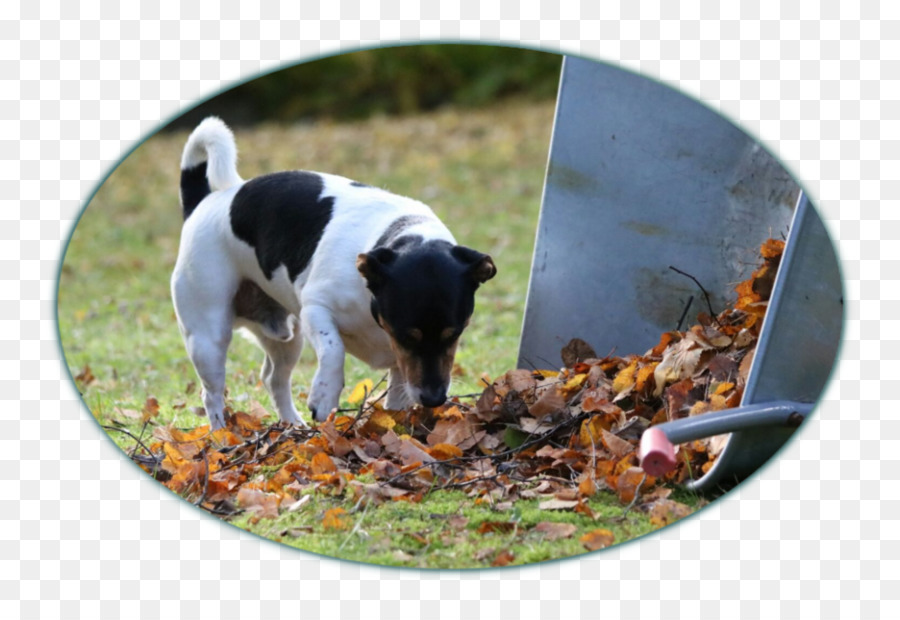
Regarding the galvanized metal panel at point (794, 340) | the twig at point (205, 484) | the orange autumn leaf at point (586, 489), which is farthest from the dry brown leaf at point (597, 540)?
the twig at point (205, 484)

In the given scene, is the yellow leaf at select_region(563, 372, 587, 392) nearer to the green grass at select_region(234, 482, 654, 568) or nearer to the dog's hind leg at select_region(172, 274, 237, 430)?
the green grass at select_region(234, 482, 654, 568)

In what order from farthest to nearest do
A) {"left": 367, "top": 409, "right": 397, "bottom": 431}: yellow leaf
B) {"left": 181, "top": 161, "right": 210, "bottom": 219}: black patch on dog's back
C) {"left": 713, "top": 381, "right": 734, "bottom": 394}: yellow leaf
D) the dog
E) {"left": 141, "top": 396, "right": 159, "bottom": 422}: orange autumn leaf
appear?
{"left": 181, "top": 161, "right": 210, "bottom": 219}: black patch on dog's back
{"left": 141, "top": 396, "right": 159, "bottom": 422}: orange autumn leaf
{"left": 367, "top": 409, "right": 397, "bottom": 431}: yellow leaf
the dog
{"left": 713, "top": 381, "right": 734, "bottom": 394}: yellow leaf

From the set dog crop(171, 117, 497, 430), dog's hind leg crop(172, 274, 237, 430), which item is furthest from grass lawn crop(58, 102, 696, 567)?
dog crop(171, 117, 497, 430)

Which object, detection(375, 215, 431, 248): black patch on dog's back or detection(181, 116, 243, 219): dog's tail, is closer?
detection(375, 215, 431, 248): black patch on dog's back

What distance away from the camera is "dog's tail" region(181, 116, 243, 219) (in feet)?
17.2

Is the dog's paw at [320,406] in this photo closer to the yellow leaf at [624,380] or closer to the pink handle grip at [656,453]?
the yellow leaf at [624,380]

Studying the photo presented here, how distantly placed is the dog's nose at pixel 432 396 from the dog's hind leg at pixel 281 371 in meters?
1.32

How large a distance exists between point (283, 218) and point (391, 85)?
2715 millimetres

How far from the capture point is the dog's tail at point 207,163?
17.2 ft

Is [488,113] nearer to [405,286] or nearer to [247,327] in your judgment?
[247,327]

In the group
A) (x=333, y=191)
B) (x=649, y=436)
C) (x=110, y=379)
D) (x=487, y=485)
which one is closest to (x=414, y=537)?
(x=487, y=485)

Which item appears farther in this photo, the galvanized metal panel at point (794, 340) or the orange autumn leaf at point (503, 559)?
the galvanized metal panel at point (794, 340)

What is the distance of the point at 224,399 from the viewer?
5.55m

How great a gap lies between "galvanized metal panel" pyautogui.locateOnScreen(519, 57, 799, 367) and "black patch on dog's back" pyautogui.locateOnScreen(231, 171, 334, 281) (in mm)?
1251
